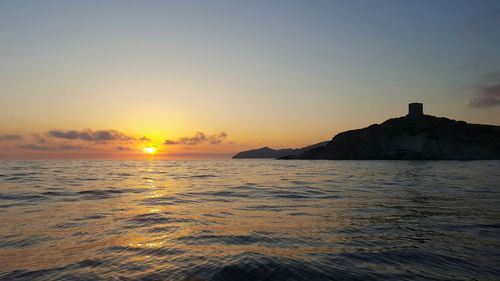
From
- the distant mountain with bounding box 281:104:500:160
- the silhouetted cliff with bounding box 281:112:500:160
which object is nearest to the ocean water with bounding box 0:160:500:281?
the silhouetted cliff with bounding box 281:112:500:160

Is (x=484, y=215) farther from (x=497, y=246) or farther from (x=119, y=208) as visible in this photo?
(x=119, y=208)

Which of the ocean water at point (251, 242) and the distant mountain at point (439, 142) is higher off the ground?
the distant mountain at point (439, 142)

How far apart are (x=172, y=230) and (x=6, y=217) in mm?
8367

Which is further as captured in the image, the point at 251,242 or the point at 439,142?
the point at 439,142

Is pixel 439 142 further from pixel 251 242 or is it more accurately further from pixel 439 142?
pixel 251 242

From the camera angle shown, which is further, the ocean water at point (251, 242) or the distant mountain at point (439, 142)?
the distant mountain at point (439, 142)

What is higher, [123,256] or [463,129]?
[463,129]

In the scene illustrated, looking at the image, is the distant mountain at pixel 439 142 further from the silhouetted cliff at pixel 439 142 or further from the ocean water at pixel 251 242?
the ocean water at pixel 251 242

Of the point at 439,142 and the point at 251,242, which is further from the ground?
the point at 439,142

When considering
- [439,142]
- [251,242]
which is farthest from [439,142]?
[251,242]

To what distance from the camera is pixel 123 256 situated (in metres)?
9.09

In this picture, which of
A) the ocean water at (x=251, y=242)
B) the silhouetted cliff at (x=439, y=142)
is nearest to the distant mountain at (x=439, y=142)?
the silhouetted cliff at (x=439, y=142)

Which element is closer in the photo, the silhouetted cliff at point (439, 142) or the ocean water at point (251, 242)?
the ocean water at point (251, 242)

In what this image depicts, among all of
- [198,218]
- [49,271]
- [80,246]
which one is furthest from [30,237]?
[198,218]
